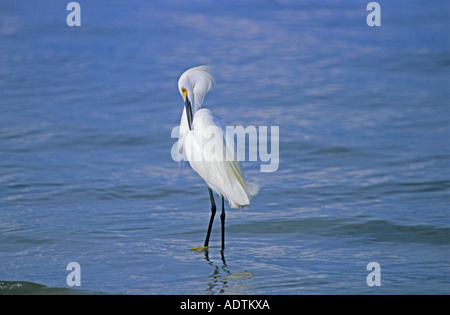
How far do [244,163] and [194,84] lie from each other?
228cm

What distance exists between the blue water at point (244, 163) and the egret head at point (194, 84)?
3.56 ft

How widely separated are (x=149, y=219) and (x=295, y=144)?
271cm

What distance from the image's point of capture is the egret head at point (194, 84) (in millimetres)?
5902

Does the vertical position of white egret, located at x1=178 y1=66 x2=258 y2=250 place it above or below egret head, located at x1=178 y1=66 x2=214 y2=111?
below

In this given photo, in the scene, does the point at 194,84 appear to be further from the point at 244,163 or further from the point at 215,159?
the point at 244,163

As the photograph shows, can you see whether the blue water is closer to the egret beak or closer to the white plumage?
the white plumage

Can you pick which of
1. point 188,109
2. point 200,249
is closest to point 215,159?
point 188,109

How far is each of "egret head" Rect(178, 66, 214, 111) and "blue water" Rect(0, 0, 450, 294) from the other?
1.09m

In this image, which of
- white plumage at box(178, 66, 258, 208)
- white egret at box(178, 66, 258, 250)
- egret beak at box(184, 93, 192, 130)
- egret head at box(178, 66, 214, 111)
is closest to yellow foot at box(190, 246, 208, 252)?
white egret at box(178, 66, 258, 250)

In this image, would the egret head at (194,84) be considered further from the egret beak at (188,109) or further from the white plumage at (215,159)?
the white plumage at (215,159)

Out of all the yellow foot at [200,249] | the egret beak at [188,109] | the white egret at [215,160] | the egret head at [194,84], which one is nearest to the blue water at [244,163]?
the yellow foot at [200,249]

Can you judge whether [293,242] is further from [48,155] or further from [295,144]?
[48,155]

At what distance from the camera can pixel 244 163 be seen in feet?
26.6

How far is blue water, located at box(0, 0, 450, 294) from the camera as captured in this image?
530 centimetres
